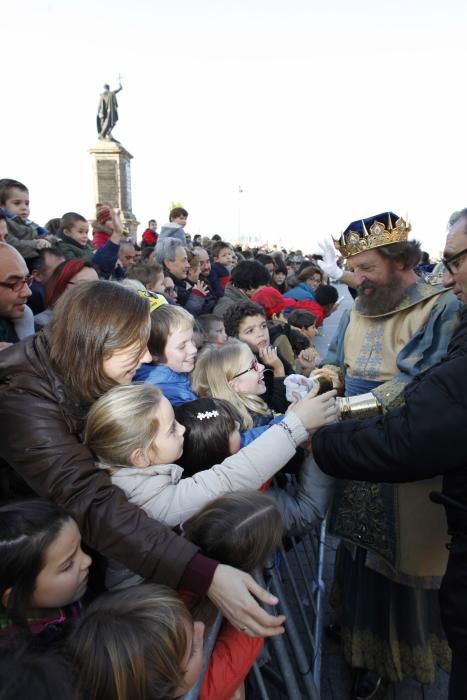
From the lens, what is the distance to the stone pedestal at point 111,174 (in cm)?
1925

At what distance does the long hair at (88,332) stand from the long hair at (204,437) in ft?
1.57

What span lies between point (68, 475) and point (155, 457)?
0.37 meters

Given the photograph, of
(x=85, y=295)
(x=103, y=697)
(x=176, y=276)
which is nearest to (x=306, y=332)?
(x=176, y=276)

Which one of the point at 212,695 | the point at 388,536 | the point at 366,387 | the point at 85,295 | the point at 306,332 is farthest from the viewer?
the point at 306,332

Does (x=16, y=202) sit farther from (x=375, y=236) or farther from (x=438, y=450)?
(x=438, y=450)

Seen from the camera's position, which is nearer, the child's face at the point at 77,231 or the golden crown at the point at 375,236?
the golden crown at the point at 375,236

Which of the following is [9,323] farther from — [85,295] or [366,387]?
[366,387]

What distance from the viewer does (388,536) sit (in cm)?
213

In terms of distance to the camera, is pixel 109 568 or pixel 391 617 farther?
pixel 391 617

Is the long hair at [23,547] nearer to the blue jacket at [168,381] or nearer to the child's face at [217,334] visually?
the blue jacket at [168,381]

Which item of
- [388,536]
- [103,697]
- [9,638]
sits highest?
[9,638]

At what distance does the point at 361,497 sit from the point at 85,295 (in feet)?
5.39

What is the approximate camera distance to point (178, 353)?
2574 mm

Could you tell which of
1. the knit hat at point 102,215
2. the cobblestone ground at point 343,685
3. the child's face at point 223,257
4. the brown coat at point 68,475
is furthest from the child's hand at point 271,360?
the child's face at point 223,257
